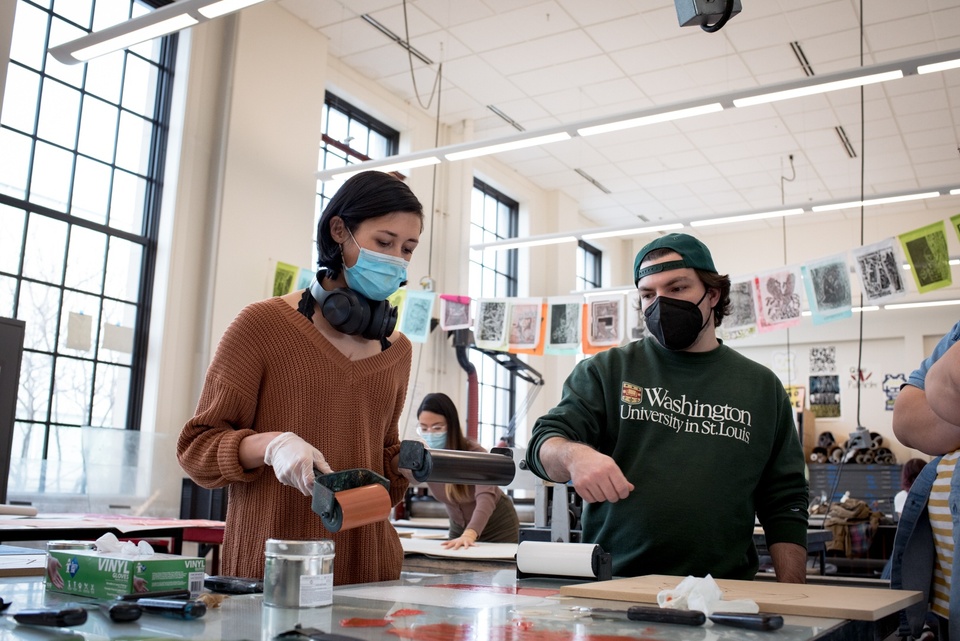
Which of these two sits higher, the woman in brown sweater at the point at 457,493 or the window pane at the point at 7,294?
the window pane at the point at 7,294

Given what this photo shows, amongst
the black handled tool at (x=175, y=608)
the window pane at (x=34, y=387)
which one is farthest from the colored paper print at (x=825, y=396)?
the black handled tool at (x=175, y=608)

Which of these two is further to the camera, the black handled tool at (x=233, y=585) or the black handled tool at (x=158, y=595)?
the black handled tool at (x=233, y=585)

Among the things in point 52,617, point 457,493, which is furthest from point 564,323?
point 52,617

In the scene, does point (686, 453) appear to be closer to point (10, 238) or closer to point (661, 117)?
point (661, 117)

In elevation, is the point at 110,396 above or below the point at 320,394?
above

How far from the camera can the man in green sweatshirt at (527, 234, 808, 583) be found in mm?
1600

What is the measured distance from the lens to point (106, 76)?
18.5ft

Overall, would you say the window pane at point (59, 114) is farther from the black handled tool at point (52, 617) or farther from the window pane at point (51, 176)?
the black handled tool at point (52, 617)

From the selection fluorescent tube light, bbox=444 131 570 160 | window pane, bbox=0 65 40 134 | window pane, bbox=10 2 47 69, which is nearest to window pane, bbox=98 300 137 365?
window pane, bbox=0 65 40 134

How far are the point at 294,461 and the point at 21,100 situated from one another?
16.0 feet

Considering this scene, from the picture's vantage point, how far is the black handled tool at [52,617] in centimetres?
88

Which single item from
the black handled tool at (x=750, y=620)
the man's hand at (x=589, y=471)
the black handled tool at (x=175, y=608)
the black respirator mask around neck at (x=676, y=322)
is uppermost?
the black respirator mask around neck at (x=676, y=322)

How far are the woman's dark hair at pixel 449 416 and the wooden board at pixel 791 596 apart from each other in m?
2.53

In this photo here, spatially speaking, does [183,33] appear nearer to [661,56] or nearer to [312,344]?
[661,56]
